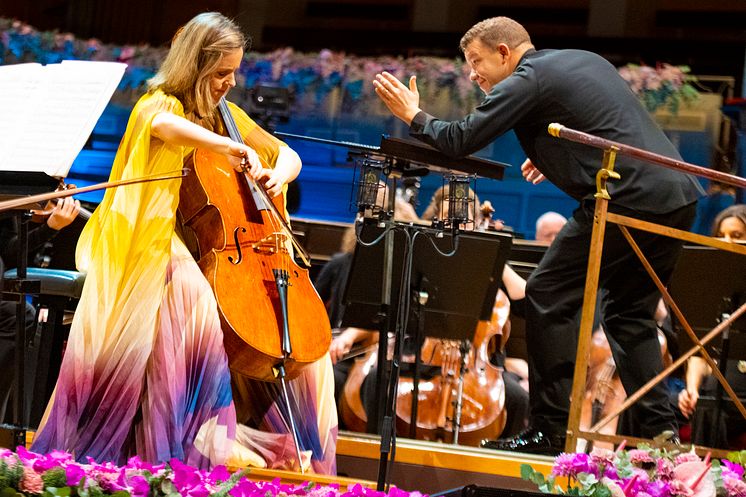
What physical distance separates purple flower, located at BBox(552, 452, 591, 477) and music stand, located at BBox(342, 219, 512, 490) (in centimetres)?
183

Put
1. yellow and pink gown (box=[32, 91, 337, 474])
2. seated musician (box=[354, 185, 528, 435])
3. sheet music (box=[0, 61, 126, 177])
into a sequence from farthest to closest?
seated musician (box=[354, 185, 528, 435])
yellow and pink gown (box=[32, 91, 337, 474])
sheet music (box=[0, 61, 126, 177])

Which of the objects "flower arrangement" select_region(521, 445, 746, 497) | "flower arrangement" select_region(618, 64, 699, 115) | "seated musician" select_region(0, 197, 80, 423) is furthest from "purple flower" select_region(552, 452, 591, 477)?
"flower arrangement" select_region(618, 64, 699, 115)

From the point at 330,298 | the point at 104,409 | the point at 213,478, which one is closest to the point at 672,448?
the point at 213,478

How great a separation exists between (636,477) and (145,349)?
156 centimetres

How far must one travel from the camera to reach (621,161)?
11.1 ft

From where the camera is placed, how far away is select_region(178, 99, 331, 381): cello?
10.0ft

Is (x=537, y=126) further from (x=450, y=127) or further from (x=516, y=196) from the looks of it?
(x=516, y=196)

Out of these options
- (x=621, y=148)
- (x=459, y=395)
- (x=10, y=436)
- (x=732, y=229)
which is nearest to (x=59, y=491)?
(x=10, y=436)

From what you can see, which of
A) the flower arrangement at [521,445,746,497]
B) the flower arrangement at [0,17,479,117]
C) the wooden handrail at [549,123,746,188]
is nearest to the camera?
the flower arrangement at [521,445,746,497]

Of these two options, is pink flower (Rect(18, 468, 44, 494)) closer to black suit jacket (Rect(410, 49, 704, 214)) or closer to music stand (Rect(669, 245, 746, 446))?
black suit jacket (Rect(410, 49, 704, 214))

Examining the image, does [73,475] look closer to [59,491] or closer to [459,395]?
[59,491]

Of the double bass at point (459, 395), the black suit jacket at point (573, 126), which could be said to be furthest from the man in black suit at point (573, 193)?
the double bass at point (459, 395)

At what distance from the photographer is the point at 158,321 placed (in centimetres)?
308

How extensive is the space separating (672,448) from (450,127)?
134cm
